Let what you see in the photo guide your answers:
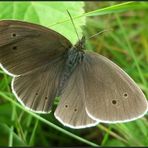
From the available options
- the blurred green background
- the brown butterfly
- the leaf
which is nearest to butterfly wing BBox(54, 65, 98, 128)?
the brown butterfly

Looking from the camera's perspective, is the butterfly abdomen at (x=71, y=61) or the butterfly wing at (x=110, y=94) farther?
the butterfly abdomen at (x=71, y=61)

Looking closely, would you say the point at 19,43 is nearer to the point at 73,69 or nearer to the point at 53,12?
the point at 73,69

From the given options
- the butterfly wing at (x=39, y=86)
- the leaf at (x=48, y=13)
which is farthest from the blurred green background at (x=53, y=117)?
the butterfly wing at (x=39, y=86)

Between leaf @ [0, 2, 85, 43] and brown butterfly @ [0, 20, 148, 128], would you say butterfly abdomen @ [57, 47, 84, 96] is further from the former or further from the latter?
leaf @ [0, 2, 85, 43]

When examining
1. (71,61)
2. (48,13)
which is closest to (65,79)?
(71,61)

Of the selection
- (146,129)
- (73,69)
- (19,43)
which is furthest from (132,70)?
(19,43)

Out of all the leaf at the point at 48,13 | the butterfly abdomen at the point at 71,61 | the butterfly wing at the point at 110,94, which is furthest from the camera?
the leaf at the point at 48,13

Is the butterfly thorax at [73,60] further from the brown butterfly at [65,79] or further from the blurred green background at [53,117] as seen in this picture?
the blurred green background at [53,117]

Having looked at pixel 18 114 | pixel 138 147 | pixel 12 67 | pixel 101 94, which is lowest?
pixel 138 147
